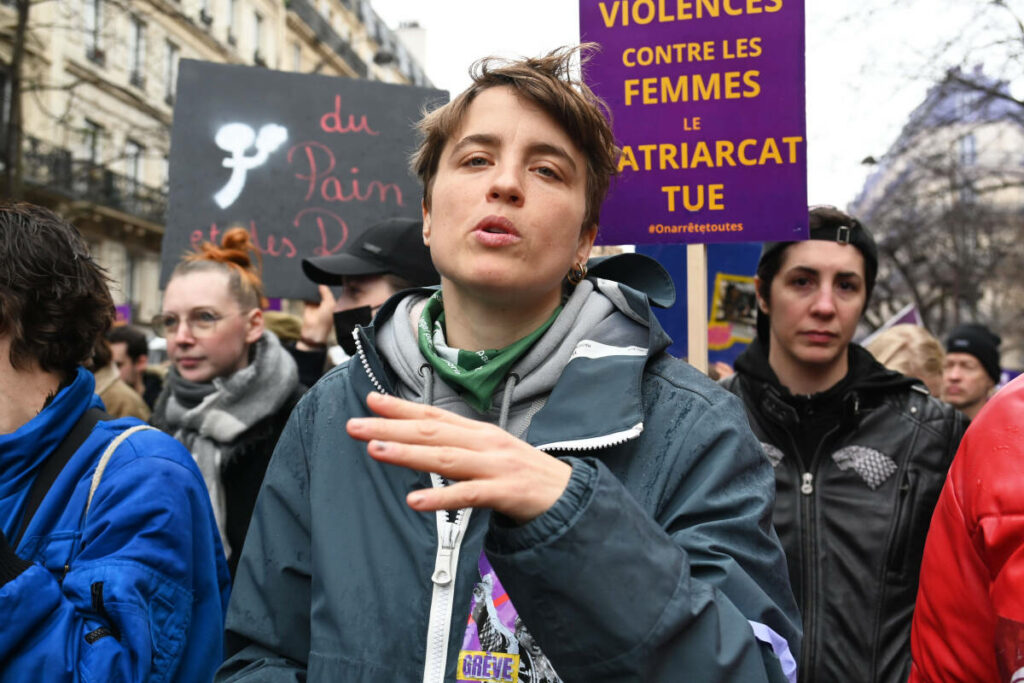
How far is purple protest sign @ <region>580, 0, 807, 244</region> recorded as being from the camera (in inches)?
109

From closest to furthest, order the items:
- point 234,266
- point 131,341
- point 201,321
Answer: point 201,321, point 234,266, point 131,341

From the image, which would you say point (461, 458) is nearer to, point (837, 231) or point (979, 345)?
point (837, 231)

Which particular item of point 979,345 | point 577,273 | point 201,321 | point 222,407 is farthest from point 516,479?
point 979,345

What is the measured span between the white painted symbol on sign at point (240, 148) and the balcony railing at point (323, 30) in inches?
1453

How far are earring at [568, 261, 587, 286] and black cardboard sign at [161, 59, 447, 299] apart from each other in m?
3.08

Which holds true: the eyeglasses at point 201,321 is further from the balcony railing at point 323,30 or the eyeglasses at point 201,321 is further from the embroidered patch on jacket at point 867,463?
the balcony railing at point 323,30

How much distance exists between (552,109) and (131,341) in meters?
5.59

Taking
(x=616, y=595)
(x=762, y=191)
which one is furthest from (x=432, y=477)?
(x=762, y=191)

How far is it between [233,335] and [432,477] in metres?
2.19

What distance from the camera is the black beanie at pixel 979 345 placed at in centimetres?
592

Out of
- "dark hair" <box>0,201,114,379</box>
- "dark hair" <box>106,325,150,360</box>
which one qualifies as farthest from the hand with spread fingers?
"dark hair" <box>106,325,150,360</box>

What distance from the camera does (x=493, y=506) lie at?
1.29 m

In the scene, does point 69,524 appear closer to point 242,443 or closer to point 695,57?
point 242,443

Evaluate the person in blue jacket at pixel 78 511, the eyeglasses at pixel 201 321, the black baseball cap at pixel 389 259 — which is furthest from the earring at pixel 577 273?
the eyeglasses at pixel 201 321
